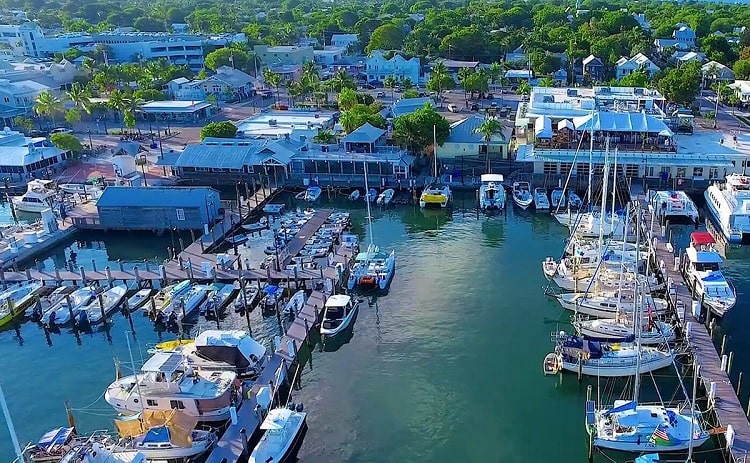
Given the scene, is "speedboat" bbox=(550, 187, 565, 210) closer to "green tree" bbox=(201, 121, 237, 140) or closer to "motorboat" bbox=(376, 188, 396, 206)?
"motorboat" bbox=(376, 188, 396, 206)

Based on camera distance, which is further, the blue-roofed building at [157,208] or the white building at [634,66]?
the white building at [634,66]

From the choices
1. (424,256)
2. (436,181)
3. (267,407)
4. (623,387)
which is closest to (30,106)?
(436,181)

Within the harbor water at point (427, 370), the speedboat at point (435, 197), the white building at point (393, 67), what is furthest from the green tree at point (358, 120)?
the white building at point (393, 67)

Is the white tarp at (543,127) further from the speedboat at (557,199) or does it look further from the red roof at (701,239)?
the red roof at (701,239)

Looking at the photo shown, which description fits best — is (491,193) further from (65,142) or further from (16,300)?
(65,142)

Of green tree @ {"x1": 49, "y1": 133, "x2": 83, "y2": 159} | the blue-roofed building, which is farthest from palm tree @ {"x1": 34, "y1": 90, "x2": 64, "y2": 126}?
the blue-roofed building

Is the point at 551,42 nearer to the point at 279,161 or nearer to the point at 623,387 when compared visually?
the point at 279,161

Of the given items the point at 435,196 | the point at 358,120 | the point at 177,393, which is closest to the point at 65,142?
the point at 358,120

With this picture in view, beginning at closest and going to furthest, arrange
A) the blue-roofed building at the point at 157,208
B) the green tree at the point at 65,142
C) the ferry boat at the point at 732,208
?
the ferry boat at the point at 732,208
the blue-roofed building at the point at 157,208
the green tree at the point at 65,142
